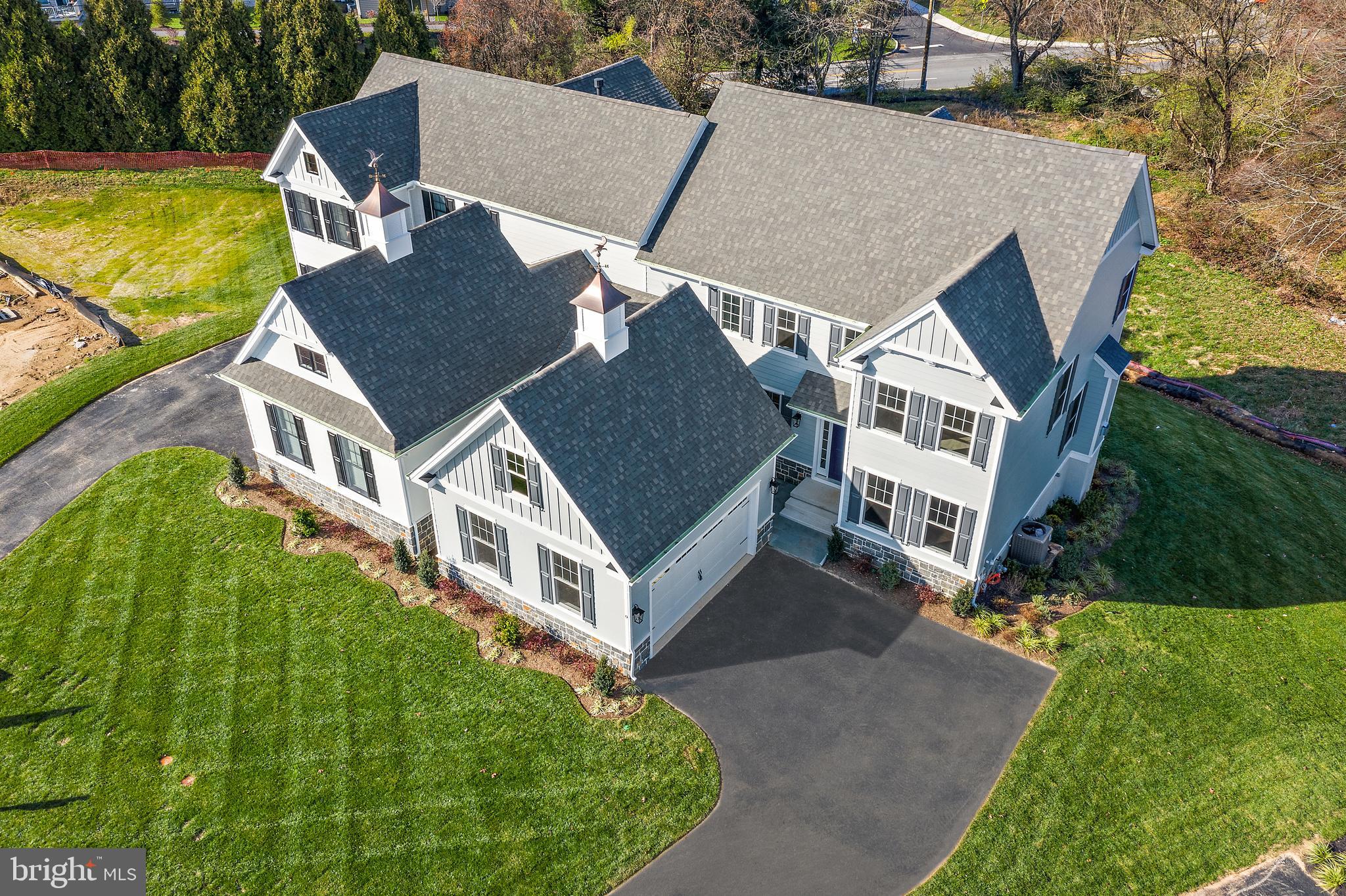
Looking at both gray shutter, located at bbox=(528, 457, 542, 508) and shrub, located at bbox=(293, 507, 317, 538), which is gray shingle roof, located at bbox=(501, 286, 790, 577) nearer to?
gray shutter, located at bbox=(528, 457, 542, 508)

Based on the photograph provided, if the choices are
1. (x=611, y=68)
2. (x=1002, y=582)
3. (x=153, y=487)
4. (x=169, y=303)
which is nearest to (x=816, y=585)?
(x=1002, y=582)

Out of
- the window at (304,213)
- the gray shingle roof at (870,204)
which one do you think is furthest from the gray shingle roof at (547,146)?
the window at (304,213)

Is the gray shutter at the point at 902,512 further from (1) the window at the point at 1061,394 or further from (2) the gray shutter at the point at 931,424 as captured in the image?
(1) the window at the point at 1061,394

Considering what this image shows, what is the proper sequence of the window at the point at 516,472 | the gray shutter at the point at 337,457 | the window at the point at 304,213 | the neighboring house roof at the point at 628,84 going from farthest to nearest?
the neighboring house roof at the point at 628,84, the window at the point at 304,213, the gray shutter at the point at 337,457, the window at the point at 516,472

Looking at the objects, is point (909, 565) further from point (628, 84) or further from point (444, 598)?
point (628, 84)

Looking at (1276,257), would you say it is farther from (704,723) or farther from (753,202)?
(704,723)
